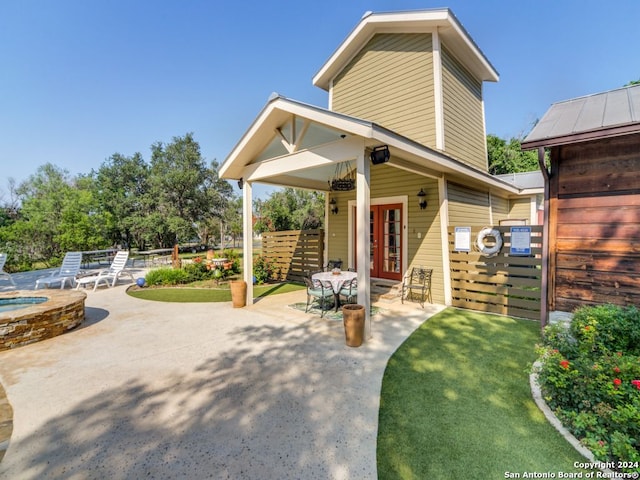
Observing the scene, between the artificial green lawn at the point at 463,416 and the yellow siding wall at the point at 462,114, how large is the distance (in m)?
5.19

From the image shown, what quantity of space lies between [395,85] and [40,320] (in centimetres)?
900

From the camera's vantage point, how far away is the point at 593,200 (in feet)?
13.1

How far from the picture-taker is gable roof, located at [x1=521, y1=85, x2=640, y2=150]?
3.46 metres

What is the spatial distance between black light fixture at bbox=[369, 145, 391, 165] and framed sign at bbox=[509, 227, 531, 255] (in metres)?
3.09

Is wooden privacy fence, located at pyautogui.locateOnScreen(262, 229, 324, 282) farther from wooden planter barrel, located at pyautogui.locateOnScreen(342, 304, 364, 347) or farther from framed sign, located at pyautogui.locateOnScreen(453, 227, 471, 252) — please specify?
wooden planter barrel, located at pyautogui.locateOnScreen(342, 304, 364, 347)

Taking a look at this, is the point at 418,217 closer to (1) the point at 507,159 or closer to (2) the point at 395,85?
(2) the point at 395,85

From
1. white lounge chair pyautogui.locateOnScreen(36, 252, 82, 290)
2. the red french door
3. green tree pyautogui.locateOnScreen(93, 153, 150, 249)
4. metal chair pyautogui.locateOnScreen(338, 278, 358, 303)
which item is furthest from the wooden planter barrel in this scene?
green tree pyautogui.locateOnScreen(93, 153, 150, 249)

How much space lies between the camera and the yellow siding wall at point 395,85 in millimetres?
7324

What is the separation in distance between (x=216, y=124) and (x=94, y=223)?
12589mm

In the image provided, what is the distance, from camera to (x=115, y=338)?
4.66 meters

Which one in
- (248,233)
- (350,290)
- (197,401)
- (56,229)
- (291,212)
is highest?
(291,212)

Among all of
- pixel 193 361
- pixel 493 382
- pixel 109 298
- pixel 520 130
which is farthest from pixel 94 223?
pixel 520 130

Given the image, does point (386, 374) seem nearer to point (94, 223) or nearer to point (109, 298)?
point (109, 298)

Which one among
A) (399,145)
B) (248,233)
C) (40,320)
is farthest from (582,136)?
(40,320)
